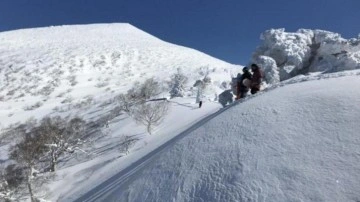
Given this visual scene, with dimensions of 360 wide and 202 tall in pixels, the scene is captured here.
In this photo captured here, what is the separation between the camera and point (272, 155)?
5957 millimetres

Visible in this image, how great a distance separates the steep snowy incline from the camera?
512cm

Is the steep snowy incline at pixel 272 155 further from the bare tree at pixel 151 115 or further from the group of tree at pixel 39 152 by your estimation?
the bare tree at pixel 151 115

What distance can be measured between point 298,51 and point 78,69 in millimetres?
27041

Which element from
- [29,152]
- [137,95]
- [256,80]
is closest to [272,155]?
[256,80]

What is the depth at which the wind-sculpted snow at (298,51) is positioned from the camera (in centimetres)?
1656

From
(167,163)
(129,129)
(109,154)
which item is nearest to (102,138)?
(129,129)

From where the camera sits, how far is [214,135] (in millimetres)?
7605

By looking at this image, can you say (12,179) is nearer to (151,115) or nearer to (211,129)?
(151,115)

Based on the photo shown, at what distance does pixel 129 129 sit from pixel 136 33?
4424cm

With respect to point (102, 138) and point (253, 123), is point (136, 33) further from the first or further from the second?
point (253, 123)

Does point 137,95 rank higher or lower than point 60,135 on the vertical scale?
higher

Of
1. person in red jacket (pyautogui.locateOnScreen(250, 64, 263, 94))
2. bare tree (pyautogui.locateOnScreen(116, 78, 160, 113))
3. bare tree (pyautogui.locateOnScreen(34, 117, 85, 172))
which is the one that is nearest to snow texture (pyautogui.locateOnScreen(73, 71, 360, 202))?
person in red jacket (pyautogui.locateOnScreen(250, 64, 263, 94))

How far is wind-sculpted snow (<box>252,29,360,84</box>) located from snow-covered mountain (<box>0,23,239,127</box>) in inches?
218

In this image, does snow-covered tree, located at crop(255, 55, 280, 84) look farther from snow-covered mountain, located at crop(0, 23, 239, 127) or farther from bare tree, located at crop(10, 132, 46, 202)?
bare tree, located at crop(10, 132, 46, 202)
